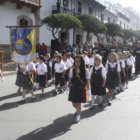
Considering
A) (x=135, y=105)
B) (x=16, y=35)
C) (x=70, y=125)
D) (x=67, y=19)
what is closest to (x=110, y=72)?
(x=135, y=105)

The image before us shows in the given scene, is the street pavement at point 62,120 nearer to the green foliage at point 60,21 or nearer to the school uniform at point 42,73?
the school uniform at point 42,73

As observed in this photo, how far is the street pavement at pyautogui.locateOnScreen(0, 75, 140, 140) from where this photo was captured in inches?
157

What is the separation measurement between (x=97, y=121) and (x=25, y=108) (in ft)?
6.58

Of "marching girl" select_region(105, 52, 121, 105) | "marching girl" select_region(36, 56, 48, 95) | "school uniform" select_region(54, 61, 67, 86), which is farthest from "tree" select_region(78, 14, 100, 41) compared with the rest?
"marching girl" select_region(105, 52, 121, 105)

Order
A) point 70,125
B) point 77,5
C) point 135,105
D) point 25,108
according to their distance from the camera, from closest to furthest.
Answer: point 70,125 < point 25,108 < point 135,105 < point 77,5

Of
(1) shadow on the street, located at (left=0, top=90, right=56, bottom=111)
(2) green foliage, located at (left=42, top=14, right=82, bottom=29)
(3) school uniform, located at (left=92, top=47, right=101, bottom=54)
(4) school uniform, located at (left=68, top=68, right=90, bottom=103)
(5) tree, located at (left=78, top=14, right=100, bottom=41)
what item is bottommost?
(1) shadow on the street, located at (left=0, top=90, right=56, bottom=111)

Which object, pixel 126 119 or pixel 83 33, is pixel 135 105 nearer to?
pixel 126 119

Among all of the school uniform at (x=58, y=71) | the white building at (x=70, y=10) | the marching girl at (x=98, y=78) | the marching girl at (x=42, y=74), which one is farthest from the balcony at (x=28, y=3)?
the marching girl at (x=98, y=78)

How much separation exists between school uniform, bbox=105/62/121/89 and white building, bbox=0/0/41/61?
1055 centimetres

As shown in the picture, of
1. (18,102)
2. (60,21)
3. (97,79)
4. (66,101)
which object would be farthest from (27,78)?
(60,21)

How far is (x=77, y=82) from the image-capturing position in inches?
185

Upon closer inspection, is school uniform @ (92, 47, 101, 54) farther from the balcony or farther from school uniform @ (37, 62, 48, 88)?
the balcony

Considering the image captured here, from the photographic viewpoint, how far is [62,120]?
15.7ft

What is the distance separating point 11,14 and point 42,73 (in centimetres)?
1008
